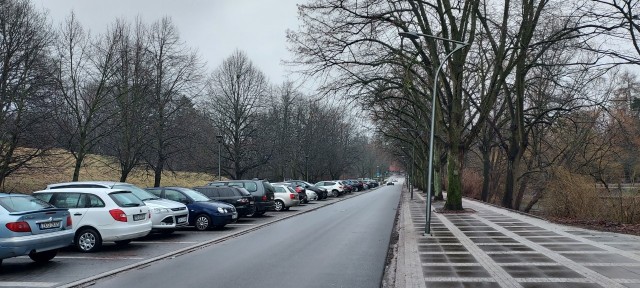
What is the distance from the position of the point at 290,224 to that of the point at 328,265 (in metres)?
9.67

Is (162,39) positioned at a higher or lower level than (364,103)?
higher

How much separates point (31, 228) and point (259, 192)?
14.1m

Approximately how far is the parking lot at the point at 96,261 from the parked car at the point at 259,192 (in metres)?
7.23

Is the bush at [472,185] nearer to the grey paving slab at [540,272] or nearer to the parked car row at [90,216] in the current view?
the parked car row at [90,216]

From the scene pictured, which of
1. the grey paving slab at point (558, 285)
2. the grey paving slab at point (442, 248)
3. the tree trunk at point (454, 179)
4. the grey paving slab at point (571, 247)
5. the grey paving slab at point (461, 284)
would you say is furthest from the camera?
the tree trunk at point (454, 179)

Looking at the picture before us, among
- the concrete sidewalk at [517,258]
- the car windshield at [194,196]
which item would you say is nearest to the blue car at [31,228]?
the concrete sidewalk at [517,258]

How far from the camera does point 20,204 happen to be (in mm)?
9875

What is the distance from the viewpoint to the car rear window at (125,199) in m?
12.4

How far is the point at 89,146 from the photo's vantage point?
31.5 m

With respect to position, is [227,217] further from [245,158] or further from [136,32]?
[245,158]

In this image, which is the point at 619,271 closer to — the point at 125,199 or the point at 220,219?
the point at 125,199

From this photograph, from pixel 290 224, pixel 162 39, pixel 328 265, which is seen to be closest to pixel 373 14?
pixel 290 224

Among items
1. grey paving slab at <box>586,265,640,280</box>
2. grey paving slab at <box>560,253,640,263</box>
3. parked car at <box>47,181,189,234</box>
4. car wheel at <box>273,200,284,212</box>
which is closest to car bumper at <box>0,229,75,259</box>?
parked car at <box>47,181,189,234</box>

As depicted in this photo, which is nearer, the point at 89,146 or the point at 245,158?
the point at 89,146
